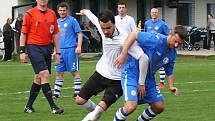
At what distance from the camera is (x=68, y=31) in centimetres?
1586

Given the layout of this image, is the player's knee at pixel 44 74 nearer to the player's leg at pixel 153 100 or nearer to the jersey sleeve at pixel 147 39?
the player's leg at pixel 153 100

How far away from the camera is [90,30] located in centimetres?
3719

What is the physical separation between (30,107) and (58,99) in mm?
2530

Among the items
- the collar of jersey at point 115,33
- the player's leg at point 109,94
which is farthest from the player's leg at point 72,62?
the collar of jersey at point 115,33

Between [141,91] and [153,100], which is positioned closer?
[141,91]

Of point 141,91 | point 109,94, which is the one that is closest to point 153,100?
point 141,91

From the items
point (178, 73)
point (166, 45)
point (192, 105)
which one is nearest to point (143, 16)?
point (178, 73)

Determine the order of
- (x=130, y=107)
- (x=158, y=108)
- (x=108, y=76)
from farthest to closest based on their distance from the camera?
(x=108, y=76) < (x=158, y=108) < (x=130, y=107)

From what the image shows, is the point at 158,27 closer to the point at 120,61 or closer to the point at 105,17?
the point at 105,17

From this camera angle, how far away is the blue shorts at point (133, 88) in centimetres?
941

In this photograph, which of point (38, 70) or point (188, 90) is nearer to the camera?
point (38, 70)

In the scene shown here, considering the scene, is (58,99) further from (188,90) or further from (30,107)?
(188,90)

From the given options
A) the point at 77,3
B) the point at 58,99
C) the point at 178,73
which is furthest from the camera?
the point at 77,3

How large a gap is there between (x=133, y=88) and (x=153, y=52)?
56 cm
